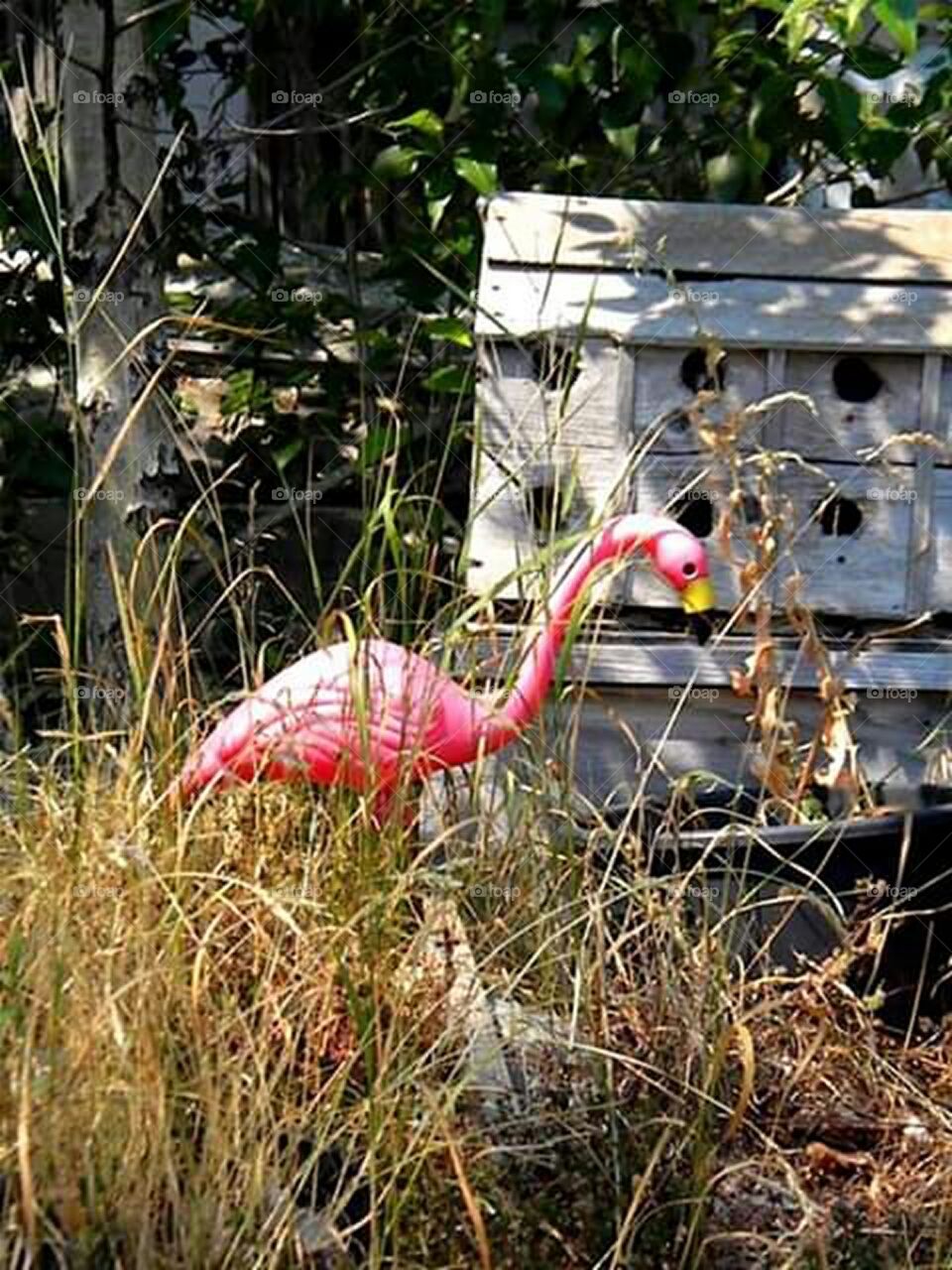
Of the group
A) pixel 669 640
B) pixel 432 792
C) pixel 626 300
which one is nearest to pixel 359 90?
pixel 626 300

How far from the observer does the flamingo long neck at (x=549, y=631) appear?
10.0 feet

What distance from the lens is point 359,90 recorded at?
471cm

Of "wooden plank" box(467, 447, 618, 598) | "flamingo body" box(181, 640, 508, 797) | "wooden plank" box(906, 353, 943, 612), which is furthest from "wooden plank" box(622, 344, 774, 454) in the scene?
"flamingo body" box(181, 640, 508, 797)

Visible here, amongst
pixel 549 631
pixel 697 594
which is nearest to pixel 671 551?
pixel 697 594

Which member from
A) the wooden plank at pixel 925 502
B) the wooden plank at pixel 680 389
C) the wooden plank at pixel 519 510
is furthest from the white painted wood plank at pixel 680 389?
the wooden plank at pixel 925 502

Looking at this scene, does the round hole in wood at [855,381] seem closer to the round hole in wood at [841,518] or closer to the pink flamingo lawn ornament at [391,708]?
the round hole in wood at [841,518]

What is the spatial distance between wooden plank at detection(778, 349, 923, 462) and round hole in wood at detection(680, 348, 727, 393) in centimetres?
11

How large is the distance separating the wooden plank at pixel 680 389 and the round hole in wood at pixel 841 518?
18 cm

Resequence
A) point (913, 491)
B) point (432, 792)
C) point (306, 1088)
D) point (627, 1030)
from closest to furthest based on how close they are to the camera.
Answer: point (306, 1088)
point (627, 1030)
point (432, 792)
point (913, 491)

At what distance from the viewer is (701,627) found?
3729mm

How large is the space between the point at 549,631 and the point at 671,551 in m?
0.23

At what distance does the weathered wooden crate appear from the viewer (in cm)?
361

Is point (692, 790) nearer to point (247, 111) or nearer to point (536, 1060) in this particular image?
point (536, 1060)

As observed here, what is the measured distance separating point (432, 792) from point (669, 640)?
2.08ft
